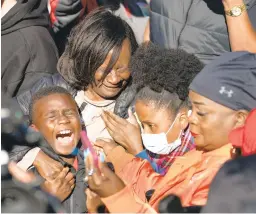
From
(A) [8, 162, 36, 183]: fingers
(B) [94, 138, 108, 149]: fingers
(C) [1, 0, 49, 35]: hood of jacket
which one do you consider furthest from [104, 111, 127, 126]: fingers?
(C) [1, 0, 49, 35]: hood of jacket

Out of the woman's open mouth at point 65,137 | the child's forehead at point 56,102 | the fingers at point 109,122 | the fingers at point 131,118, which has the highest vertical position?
the child's forehead at point 56,102

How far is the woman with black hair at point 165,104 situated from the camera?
3705mm

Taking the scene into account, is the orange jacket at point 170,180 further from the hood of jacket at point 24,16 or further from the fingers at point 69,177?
the hood of jacket at point 24,16

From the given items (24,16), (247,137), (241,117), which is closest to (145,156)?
(241,117)

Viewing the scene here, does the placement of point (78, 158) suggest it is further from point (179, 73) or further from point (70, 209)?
point (179, 73)

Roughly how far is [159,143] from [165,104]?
211 mm

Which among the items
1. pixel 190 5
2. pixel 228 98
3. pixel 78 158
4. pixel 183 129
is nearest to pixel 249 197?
pixel 228 98

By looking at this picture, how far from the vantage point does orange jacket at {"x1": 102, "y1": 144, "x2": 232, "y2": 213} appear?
3002mm

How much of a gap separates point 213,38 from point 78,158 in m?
1.04

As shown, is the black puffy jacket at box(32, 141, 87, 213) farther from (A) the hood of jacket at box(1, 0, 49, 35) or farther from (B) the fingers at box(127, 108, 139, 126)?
(A) the hood of jacket at box(1, 0, 49, 35)

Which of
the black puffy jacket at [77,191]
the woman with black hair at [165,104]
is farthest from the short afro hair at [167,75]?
the black puffy jacket at [77,191]

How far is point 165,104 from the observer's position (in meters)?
3.72

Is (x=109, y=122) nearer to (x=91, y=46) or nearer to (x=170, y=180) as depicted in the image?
(x=91, y=46)

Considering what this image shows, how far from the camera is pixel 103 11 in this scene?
14.2 feet
